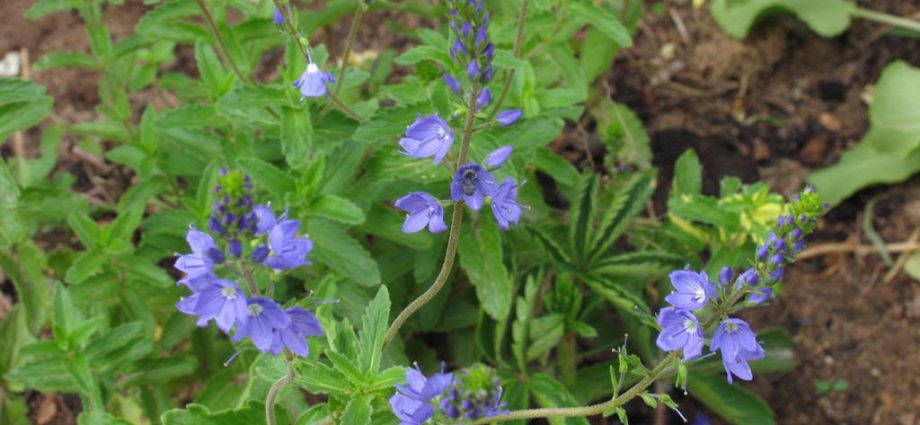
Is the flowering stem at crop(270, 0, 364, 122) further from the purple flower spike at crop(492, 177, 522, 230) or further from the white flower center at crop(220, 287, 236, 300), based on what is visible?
the white flower center at crop(220, 287, 236, 300)

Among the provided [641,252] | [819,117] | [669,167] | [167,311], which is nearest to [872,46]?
[819,117]

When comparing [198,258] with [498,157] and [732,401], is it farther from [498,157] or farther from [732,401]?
[732,401]

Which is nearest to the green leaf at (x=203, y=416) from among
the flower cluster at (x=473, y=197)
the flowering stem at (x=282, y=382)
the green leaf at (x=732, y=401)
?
the flowering stem at (x=282, y=382)

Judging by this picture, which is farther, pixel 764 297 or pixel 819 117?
pixel 819 117

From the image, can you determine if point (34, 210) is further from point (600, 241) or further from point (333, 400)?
point (600, 241)

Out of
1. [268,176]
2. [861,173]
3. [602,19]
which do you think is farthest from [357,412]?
[861,173]

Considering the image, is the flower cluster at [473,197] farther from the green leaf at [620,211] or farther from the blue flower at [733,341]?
the green leaf at [620,211]
